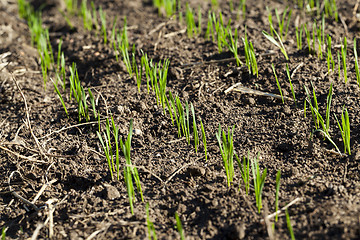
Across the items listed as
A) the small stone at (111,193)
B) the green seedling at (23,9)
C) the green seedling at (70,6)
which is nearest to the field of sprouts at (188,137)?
the small stone at (111,193)

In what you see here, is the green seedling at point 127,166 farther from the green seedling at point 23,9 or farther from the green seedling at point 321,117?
the green seedling at point 23,9

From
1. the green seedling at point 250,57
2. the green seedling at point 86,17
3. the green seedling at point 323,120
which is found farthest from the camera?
the green seedling at point 86,17


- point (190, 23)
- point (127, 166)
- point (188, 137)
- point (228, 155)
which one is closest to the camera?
point (127, 166)

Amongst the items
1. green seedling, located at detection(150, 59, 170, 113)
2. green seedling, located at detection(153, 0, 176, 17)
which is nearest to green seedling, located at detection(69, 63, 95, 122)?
green seedling, located at detection(150, 59, 170, 113)

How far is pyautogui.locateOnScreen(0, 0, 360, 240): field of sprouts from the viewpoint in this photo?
6.50 ft

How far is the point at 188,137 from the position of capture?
94.9 inches

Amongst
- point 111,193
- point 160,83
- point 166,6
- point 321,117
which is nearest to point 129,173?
point 111,193

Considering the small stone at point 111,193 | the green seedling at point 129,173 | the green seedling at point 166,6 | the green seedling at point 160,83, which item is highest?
the green seedling at point 166,6

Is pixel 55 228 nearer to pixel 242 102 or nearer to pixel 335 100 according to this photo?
pixel 242 102

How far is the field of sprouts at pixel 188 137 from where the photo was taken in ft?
6.50

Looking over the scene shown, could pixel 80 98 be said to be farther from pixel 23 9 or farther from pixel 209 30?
pixel 23 9

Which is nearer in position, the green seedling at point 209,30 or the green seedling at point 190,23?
the green seedling at point 209,30

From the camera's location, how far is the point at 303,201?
1992 millimetres

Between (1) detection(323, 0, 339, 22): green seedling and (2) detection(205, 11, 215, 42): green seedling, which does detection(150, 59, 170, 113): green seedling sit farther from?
(1) detection(323, 0, 339, 22): green seedling
